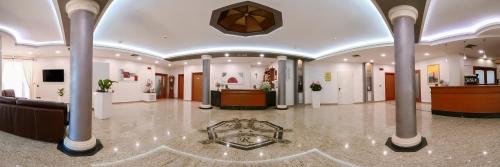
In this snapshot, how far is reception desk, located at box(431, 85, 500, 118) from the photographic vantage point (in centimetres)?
552

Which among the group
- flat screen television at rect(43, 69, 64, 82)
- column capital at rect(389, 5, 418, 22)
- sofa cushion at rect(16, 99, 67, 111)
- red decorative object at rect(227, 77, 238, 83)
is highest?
column capital at rect(389, 5, 418, 22)

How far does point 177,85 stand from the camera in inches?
537

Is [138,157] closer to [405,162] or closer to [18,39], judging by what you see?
[405,162]

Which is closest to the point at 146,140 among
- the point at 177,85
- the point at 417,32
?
the point at 417,32

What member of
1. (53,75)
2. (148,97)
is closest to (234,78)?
(148,97)

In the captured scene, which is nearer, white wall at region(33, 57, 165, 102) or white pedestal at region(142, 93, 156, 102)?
white wall at region(33, 57, 165, 102)

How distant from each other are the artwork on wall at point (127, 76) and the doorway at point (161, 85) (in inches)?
76.8

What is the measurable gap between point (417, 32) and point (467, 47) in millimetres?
4001

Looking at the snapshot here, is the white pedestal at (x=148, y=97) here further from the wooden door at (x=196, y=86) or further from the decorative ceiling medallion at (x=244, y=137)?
the decorative ceiling medallion at (x=244, y=137)

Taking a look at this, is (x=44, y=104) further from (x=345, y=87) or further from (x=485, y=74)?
(x=485, y=74)

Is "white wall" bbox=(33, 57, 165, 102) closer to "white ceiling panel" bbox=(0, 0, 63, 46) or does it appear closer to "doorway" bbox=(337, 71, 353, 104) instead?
"white ceiling panel" bbox=(0, 0, 63, 46)

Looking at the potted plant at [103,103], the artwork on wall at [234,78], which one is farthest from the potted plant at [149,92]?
the potted plant at [103,103]

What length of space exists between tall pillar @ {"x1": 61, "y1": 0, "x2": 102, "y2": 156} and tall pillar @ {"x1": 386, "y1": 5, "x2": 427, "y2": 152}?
448 cm

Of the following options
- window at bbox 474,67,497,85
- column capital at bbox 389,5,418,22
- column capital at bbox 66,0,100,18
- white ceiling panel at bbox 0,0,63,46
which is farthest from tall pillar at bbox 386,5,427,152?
window at bbox 474,67,497,85
